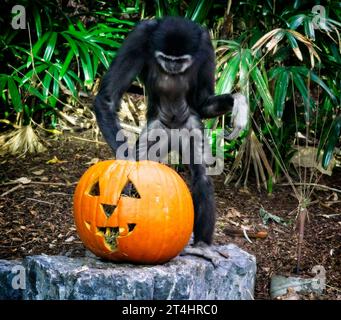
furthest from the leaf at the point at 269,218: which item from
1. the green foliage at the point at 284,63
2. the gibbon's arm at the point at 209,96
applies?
the gibbon's arm at the point at 209,96

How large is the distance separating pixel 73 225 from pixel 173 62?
1.99m

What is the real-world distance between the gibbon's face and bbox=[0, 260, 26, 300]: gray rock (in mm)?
1918

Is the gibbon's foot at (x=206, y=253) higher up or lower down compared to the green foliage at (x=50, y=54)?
lower down

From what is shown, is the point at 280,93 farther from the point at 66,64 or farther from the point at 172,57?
the point at 66,64

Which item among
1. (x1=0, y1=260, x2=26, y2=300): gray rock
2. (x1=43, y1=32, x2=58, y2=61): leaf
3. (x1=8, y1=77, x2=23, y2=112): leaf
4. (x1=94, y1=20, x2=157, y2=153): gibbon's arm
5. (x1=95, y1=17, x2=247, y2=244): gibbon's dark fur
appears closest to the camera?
(x1=0, y1=260, x2=26, y2=300): gray rock

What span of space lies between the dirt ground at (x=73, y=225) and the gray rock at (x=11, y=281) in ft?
2.44

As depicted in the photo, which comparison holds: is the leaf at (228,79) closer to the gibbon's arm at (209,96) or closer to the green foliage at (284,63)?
the green foliage at (284,63)

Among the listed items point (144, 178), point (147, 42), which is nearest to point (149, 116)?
point (147, 42)

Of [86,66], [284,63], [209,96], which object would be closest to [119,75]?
[209,96]

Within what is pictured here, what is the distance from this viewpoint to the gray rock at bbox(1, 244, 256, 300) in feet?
13.2

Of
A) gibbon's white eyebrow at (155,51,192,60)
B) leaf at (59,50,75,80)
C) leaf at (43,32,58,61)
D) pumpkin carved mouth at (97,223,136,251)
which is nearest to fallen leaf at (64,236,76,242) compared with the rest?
pumpkin carved mouth at (97,223,136,251)

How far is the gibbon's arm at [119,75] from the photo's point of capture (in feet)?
16.9

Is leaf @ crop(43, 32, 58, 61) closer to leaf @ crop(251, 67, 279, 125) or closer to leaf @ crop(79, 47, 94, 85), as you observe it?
leaf @ crop(79, 47, 94, 85)

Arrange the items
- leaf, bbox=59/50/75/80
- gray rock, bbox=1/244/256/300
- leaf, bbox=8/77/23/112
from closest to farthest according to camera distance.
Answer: gray rock, bbox=1/244/256/300 < leaf, bbox=8/77/23/112 < leaf, bbox=59/50/75/80
